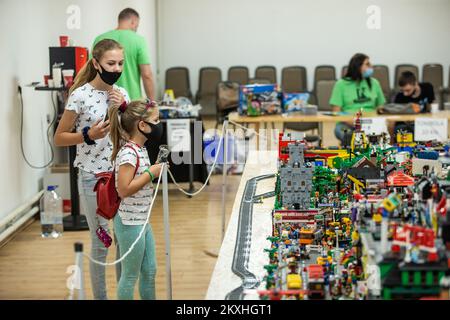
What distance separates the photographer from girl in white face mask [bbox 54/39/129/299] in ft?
13.0

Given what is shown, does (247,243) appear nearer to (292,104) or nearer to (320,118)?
(320,118)

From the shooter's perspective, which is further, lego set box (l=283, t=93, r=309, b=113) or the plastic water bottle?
lego set box (l=283, t=93, r=309, b=113)

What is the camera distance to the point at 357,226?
2998mm

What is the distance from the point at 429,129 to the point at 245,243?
3.37 meters

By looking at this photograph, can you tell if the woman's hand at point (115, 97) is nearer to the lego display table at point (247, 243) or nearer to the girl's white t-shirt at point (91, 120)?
the girl's white t-shirt at point (91, 120)

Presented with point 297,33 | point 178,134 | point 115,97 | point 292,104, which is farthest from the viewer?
point 297,33

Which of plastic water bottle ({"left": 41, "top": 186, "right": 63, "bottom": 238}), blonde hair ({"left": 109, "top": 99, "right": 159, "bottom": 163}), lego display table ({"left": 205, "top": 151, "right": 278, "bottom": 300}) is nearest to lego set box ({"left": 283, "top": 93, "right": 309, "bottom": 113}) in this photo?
plastic water bottle ({"left": 41, "top": 186, "right": 63, "bottom": 238})

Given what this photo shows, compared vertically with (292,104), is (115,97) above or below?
above

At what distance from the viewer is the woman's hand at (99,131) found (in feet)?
12.8

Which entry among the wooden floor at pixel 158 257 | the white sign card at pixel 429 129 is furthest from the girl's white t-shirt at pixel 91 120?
the white sign card at pixel 429 129

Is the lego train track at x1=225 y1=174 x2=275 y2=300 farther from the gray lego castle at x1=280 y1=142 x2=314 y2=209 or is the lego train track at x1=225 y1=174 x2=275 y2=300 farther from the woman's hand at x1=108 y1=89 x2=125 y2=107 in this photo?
the woman's hand at x1=108 y1=89 x2=125 y2=107

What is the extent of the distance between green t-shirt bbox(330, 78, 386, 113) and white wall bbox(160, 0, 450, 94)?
5661mm

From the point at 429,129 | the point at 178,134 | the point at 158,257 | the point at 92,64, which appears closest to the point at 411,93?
the point at 429,129
